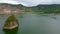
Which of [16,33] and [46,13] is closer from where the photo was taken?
[16,33]

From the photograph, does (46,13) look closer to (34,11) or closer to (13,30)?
(34,11)

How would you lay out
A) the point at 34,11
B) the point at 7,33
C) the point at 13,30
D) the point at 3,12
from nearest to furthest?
the point at 7,33 < the point at 13,30 < the point at 3,12 < the point at 34,11

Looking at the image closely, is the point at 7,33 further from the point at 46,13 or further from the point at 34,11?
the point at 46,13

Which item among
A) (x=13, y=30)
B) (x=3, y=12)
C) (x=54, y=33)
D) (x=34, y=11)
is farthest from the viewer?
(x=34, y=11)

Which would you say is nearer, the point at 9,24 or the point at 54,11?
the point at 9,24

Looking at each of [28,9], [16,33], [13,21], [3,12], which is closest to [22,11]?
[28,9]

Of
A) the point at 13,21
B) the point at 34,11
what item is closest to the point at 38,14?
the point at 34,11

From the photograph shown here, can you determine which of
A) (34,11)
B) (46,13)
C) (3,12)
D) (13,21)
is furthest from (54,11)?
(13,21)

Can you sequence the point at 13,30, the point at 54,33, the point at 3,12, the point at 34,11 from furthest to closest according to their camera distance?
the point at 34,11 → the point at 3,12 → the point at 13,30 → the point at 54,33

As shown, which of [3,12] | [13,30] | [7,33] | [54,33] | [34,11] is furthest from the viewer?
[34,11]
